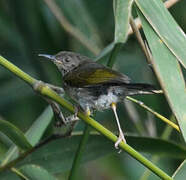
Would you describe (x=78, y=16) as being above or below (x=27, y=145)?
above

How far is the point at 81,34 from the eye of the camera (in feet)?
15.6

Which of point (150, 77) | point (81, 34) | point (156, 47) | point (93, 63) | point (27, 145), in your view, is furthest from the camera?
point (150, 77)

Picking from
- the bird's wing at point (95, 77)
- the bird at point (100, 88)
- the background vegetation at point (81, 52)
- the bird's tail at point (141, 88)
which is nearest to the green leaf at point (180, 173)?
the bird at point (100, 88)

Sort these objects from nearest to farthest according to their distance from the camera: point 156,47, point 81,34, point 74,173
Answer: point 156,47
point 74,173
point 81,34

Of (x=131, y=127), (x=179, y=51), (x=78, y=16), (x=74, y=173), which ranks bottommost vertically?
(x=131, y=127)

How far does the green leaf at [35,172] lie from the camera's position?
286cm

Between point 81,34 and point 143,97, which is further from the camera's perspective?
point 143,97

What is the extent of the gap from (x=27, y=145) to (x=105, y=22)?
310cm

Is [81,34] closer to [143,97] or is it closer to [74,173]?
[143,97]

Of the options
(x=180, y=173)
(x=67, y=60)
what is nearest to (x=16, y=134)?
(x=180, y=173)

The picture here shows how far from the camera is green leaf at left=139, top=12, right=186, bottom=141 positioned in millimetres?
2168

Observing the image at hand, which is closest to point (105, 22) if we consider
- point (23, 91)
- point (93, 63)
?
point (23, 91)

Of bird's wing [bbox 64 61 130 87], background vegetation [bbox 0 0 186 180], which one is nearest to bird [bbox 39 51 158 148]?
bird's wing [bbox 64 61 130 87]

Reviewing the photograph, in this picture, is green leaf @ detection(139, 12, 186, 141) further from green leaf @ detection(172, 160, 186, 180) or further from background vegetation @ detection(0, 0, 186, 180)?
background vegetation @ detection(0, 0, 186, 180)
